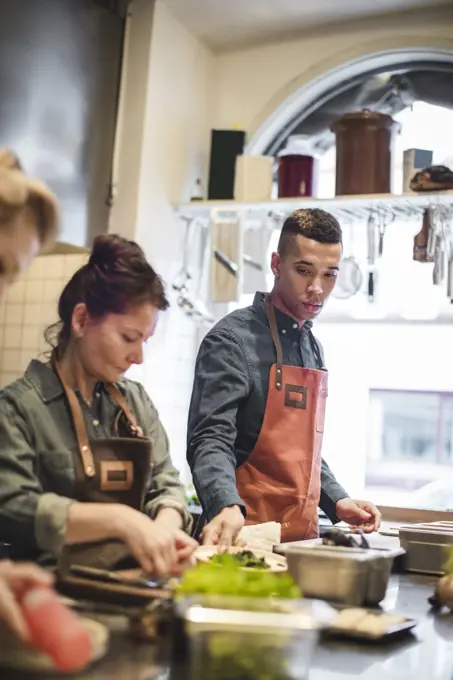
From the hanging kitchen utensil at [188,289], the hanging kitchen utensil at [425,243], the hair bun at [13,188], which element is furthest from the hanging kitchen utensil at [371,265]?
the hair bun at [13,188]

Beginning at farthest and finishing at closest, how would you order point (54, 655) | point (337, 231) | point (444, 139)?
point (444, 139)
point (337, 231)
point (54, 655)

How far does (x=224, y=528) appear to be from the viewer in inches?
77.7

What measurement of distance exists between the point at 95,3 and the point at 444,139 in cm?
163

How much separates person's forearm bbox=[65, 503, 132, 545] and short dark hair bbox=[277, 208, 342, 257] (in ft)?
4.03

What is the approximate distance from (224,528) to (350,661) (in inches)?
31.9

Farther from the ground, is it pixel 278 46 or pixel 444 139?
pixel 278 46

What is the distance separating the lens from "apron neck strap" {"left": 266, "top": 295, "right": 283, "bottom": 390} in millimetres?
2520

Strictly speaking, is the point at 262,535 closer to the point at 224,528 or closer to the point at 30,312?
the point at 224,528

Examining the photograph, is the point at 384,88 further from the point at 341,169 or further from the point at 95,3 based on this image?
the point at 95,3

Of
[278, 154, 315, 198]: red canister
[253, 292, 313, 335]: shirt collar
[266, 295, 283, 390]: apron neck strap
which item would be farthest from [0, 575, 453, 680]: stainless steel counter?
[278, 154, 315, 198]: red canister

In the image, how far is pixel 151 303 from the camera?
72.5 inches

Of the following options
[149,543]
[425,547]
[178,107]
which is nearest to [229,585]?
[149,543]

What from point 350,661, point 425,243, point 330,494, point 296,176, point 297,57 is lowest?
point 350,661

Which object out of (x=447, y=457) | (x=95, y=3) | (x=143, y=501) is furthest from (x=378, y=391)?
(x=143, y=501)
